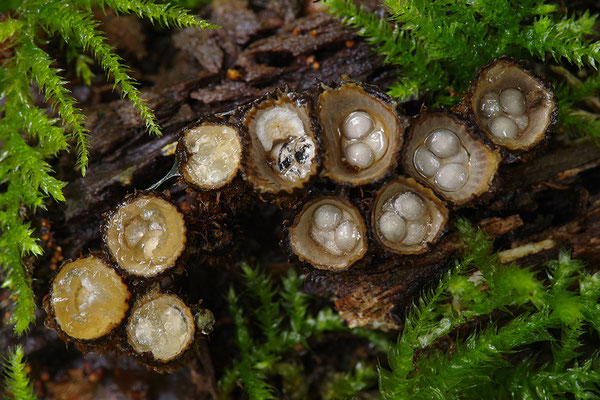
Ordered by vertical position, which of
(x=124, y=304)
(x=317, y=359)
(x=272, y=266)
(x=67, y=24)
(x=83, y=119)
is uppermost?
(x=67, y=24)

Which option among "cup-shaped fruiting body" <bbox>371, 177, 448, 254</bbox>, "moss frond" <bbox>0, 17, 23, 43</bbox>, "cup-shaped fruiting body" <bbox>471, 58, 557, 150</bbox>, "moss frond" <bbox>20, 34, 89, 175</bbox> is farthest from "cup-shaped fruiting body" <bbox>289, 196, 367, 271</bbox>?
"moss frond" <bbox>0, 17, 23, 43</bbox>

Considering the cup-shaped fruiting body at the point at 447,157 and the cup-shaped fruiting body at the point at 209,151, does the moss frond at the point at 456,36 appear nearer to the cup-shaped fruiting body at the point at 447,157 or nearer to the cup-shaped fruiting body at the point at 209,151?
the cup-shaped fruiting body at the point at 447,157

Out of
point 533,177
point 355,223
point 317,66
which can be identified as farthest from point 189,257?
point 533,177

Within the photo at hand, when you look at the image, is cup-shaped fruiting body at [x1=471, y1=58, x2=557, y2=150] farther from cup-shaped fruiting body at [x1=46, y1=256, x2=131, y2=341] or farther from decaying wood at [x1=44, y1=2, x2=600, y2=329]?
cup-shaped fruiting body at [x1=46, y1=256, x2=131, y2=341]

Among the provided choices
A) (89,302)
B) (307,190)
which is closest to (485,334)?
(307,190)

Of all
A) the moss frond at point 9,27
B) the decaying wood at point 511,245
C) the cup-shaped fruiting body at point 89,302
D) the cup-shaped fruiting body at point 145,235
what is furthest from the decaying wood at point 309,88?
the moss frond at point 9,27

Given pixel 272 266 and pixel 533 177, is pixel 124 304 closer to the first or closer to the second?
pixel 272 266
